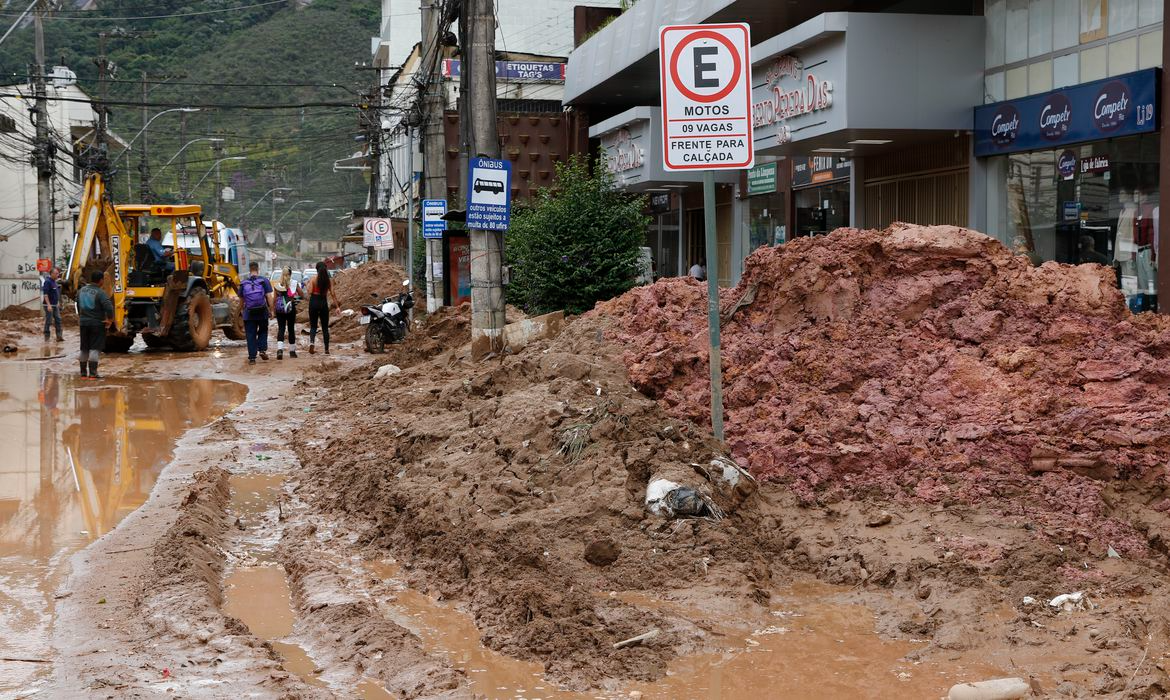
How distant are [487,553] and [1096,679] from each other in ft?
11.4

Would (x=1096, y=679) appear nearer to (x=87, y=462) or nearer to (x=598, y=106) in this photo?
(x=87, y=462)

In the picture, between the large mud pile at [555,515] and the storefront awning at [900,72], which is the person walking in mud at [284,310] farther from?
the large mud pile at [555,515]

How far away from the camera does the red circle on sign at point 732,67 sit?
8.08 m

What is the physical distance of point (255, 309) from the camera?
2300cm

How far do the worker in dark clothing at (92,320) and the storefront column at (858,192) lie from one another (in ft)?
43.5

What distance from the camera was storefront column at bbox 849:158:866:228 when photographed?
2069cm

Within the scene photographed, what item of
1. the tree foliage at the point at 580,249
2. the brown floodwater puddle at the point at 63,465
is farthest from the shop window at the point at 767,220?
the brown floodwater puddle at the point at 63,465

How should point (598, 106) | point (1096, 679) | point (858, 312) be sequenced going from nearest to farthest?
point (1096, 679)
point (858, 312)
point (598, 106)

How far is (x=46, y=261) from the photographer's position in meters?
36.6

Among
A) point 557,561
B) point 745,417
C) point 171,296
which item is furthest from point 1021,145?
point 171,296

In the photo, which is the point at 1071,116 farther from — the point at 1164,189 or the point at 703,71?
the point at 703,71

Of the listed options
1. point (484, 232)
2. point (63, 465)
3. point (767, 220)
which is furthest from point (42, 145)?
point (63, 465)

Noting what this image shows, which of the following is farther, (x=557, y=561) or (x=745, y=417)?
(x=745, y=417)

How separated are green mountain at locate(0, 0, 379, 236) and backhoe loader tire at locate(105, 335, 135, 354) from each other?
34.7 metres
